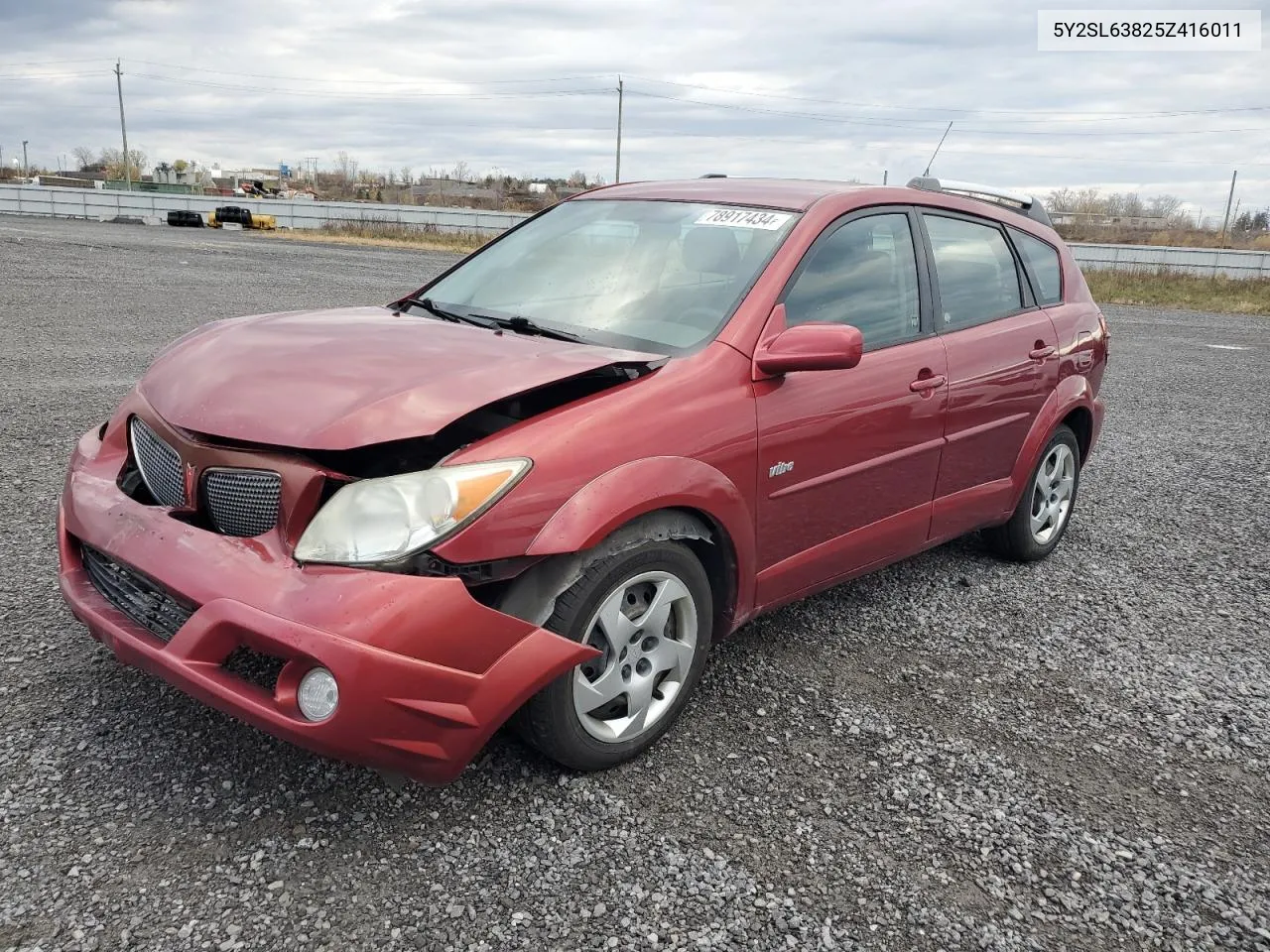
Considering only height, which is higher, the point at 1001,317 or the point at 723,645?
the point at 1001,317

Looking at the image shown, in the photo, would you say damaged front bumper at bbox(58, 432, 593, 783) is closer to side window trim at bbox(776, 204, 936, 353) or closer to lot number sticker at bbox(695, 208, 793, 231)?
lot number sticker at bbox(695, 208, 793, 231)

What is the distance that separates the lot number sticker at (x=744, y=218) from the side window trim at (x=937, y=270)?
2.67 feet

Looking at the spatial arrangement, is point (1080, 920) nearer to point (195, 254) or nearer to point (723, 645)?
point (723, 645)

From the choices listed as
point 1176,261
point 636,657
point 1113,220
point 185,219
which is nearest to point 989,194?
point 636,657

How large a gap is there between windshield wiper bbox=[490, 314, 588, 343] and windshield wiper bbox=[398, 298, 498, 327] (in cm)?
6

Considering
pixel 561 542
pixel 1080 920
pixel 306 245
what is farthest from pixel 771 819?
pixel 306 245

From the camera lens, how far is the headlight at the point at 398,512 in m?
2.34

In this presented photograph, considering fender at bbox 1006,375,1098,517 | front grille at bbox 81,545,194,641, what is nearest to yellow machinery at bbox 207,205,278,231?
fender at bbox 1006,375,1098,517

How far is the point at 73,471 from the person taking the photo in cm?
306

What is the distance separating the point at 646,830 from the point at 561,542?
31.7 inches

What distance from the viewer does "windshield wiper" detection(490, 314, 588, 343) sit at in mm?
3211

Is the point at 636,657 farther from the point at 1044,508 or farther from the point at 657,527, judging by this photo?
the point at 1044,508

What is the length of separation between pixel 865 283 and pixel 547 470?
1.74 metres

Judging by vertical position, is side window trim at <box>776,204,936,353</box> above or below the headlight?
above
